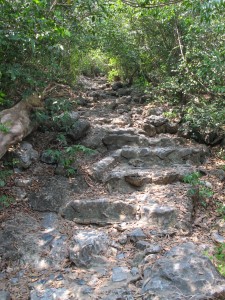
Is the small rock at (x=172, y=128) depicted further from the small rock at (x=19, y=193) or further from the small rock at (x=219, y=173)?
the small rock at (x=19, y=193)

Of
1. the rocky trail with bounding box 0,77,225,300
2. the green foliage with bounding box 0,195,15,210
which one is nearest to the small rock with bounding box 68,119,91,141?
the rocky trail with bounding box 0,77,225,300

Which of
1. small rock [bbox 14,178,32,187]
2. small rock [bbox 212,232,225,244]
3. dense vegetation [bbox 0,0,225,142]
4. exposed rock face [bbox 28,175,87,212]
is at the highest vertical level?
dense vegetation [bbox 0,0,225,142]

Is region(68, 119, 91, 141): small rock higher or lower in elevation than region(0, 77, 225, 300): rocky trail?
higher

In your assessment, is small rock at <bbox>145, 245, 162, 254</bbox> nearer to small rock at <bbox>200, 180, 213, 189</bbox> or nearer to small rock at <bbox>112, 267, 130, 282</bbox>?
small rock at <bbox>112, 267, 130, 282</bbox>

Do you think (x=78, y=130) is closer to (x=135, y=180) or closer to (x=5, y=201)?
(x=135, y=180)

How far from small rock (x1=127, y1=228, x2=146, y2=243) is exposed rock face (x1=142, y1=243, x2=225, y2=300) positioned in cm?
64

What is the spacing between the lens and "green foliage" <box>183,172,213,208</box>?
4.78 meters

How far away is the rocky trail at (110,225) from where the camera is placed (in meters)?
3.07

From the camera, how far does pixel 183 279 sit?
291 centimetres

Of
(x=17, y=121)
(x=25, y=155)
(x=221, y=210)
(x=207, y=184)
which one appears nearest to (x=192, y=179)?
(x=207, y=184)

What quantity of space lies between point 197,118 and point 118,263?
4.30 m

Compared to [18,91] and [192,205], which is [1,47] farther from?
[192,205]

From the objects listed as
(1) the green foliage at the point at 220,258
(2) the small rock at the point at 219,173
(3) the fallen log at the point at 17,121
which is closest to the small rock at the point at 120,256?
(1) the green foliage at the point at 220,258

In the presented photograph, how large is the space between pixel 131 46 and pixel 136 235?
761 centimetres
